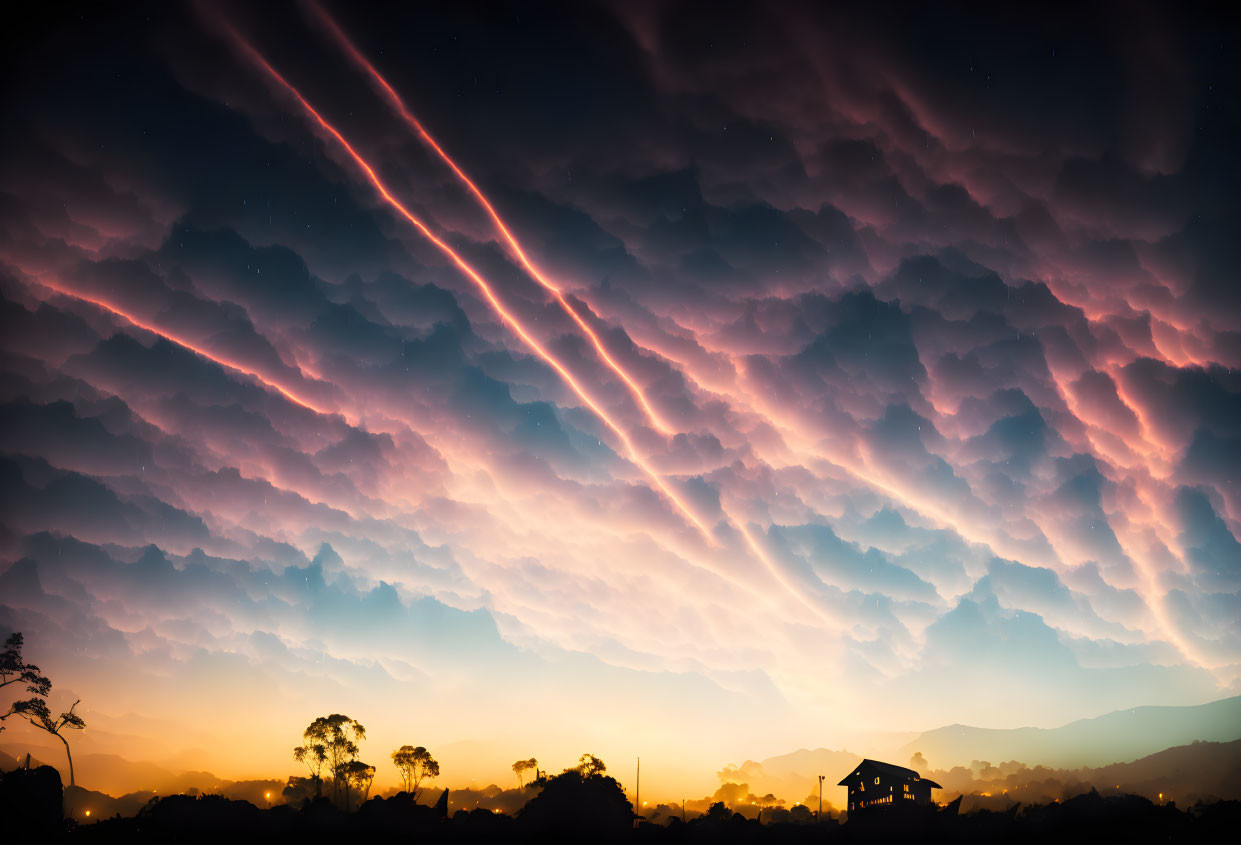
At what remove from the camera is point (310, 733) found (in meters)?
84.6

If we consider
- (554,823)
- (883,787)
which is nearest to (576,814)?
(554,823)

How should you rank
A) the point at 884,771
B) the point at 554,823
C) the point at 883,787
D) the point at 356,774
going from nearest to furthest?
1. the point at 554,823
2. the point at 883,787
3. the point at 884,771
4. the point at 356,774

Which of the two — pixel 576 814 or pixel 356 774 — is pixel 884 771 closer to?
pixel 576 814

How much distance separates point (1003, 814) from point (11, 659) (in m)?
88.6

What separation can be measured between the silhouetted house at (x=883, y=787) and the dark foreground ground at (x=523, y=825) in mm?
4006

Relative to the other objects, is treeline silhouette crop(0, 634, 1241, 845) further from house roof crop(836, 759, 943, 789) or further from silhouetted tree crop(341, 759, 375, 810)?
silhouetted tree crop(341, 759, 375, 810)

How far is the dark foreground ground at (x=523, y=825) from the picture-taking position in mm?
43688

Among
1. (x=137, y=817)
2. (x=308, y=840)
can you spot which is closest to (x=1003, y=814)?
(x=308, y=840)

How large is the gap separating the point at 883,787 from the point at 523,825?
3350cm

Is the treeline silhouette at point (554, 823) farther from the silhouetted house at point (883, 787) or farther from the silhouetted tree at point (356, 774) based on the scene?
the silhouetted tree at point (356, 774)

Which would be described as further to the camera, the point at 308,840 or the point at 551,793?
the point at 551,793

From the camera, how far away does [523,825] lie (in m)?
51.3

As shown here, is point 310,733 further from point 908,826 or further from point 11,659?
point 908,826

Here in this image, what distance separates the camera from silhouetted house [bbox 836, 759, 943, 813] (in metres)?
58.1
